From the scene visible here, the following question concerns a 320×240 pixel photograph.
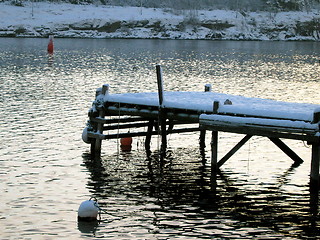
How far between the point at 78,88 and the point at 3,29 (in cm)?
11242

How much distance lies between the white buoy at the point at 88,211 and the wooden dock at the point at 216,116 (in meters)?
5.60

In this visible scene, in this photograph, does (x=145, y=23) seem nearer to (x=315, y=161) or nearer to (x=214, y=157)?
(x=214, y=157)

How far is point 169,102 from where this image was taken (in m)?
26.2

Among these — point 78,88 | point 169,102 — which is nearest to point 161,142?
point 169,102

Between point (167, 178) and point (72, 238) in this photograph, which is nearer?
point (72, 238)

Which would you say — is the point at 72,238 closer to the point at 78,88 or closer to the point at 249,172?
the point at 249,172

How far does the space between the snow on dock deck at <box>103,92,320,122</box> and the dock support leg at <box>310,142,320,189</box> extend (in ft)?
2.93

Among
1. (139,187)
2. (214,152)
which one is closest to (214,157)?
(214,152)

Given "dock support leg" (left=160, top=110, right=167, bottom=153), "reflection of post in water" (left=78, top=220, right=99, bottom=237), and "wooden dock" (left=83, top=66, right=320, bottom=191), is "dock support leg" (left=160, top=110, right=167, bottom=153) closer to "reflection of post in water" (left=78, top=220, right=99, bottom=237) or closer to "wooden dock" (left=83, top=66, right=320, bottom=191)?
"wooden dock" (left=83, top=66, right=320, bottom=191)

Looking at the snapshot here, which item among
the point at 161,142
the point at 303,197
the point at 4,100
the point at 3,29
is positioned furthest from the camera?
the point at 3,29

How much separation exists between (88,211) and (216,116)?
6450mm

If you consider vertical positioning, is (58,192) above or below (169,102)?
below

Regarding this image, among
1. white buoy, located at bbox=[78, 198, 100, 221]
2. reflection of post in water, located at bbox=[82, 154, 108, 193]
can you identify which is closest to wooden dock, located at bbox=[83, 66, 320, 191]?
reflection of post in water, located at bbox=[82, 154, 108, 193]

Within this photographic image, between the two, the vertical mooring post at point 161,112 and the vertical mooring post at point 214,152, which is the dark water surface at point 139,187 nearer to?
the vertical mooring post at point 214,152
